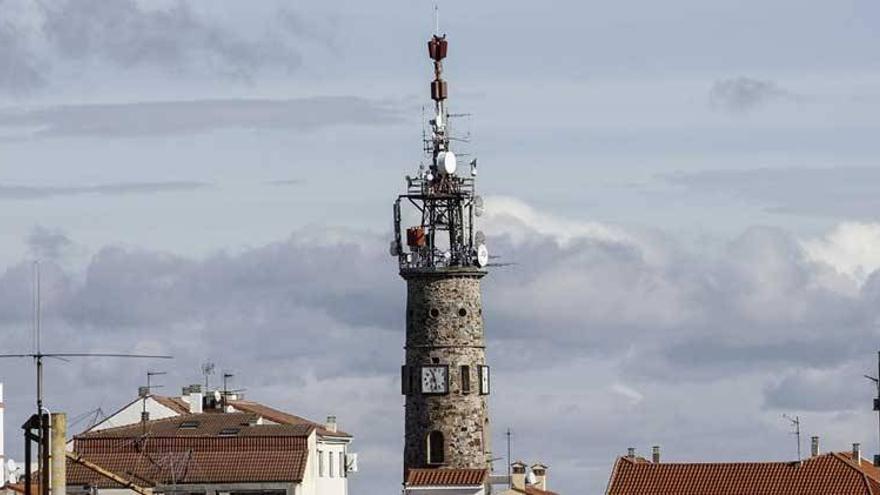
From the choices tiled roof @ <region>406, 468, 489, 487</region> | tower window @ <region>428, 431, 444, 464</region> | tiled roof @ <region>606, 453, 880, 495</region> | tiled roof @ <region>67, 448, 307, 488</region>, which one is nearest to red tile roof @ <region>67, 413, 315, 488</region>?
tiled roof @ <region>67, 448, 307, 488</region>

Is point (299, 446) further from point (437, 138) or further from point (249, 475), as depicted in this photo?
point (437, 138)

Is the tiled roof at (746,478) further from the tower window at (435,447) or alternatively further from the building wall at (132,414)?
the building wall at (132,414)

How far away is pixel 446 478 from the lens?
507ft

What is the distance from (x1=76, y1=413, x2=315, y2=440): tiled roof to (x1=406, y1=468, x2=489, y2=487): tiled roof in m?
5.05

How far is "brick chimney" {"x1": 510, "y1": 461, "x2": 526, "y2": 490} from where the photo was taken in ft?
509

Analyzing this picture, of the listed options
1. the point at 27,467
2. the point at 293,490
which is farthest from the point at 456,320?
the point at 27,467

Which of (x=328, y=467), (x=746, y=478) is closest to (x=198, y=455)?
(x=328, y=467)

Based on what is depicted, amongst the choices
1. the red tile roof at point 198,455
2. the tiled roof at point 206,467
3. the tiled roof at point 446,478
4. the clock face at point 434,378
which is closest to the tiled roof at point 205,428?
the red tile roof at point 198,455

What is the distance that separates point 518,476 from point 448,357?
6153 millimetres

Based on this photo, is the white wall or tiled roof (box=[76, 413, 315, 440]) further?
the white wall

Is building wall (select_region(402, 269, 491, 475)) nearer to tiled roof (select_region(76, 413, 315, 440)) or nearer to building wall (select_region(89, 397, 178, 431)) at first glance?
tiled roof (select_region(76, 413, 315, 440))

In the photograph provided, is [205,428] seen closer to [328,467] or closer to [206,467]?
[206,467]

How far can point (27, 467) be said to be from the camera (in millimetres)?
92250

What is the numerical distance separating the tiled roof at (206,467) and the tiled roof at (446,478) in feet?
17.5
